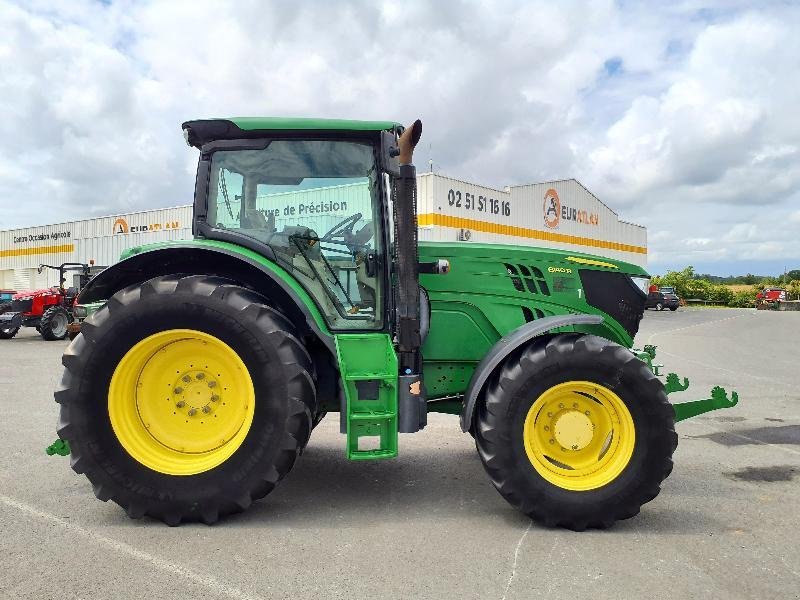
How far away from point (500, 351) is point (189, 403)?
1.91 m

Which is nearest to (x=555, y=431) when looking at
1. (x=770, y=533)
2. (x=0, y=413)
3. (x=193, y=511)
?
(x=770, y=533)

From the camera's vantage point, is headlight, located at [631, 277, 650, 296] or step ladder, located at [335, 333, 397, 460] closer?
step ladder, located at [335, 333, 397, 460]

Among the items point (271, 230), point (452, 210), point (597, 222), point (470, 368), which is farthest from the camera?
point (597, 222)

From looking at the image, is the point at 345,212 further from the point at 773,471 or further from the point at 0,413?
the point at 0,413

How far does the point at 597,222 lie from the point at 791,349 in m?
23.4

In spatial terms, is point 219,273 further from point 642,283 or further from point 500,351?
point 642,283

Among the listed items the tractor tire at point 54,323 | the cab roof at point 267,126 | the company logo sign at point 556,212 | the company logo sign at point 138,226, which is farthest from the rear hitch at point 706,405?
the company logo sign at point 138,226

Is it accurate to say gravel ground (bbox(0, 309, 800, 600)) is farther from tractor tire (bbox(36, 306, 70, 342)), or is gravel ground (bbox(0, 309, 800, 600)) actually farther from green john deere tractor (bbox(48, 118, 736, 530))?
tractor tire (bbox(36, 306, 70, 342))

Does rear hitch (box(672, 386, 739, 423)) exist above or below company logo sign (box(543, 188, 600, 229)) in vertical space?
below

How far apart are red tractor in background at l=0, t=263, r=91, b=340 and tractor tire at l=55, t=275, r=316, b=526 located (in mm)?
14877

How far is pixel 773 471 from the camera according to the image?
5.01 meters

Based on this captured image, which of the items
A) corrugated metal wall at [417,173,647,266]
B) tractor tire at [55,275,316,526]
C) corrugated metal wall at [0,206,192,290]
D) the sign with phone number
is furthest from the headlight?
corrugated metal wall at [0,206,192,290]

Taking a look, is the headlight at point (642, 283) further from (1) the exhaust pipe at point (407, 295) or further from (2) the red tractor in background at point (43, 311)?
(2) the red tractor in background at point (43, 311)

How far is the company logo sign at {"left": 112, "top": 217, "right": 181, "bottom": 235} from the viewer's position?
34.8 metres
